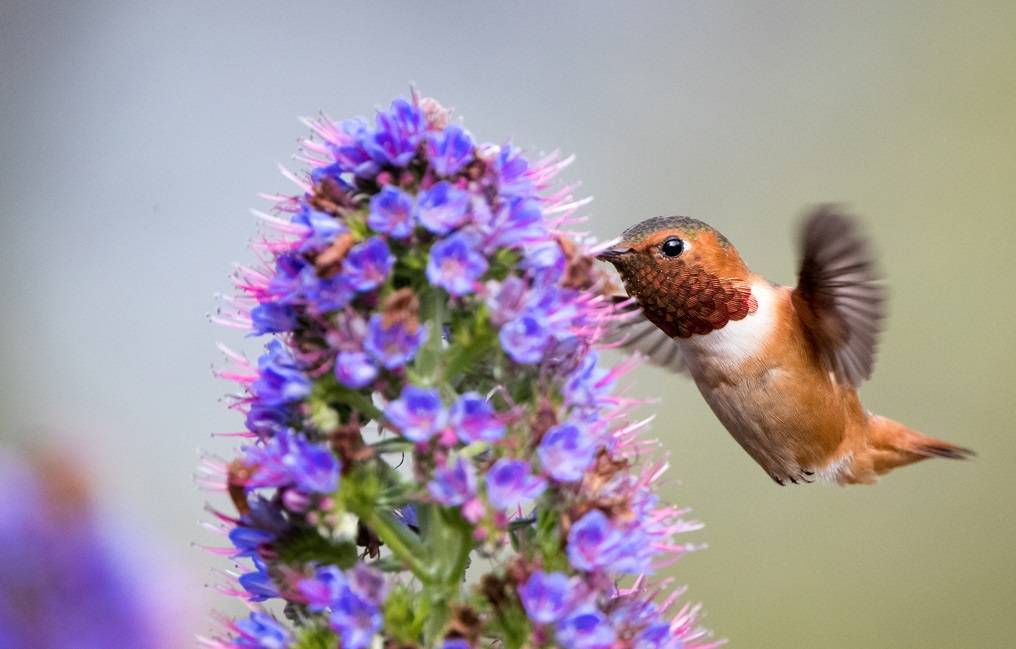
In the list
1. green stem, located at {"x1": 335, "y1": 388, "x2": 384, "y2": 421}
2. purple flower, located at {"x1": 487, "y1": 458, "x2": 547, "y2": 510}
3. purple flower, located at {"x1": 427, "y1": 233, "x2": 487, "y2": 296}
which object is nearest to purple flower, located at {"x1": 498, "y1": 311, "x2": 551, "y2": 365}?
purple flower, located at {"x1": 427, "y1": 233, "x2": 487, "y2": 296}

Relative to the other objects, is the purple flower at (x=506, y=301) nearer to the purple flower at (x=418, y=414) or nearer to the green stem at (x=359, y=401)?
the purple flower at (x=418, y=414)

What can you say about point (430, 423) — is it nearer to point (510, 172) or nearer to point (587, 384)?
point (587, 384)

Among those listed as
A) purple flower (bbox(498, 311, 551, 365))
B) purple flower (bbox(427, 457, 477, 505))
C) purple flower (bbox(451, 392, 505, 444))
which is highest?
purple flower (bbox(498, 311, 551, 365))

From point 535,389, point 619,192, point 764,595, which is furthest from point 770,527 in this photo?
point 535,389

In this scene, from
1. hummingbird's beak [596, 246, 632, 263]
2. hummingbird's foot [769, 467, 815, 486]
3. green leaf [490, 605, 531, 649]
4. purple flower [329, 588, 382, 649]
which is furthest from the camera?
hummingbird's foot [769, 467, 815, 486]

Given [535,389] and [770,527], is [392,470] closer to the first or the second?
[535,389]

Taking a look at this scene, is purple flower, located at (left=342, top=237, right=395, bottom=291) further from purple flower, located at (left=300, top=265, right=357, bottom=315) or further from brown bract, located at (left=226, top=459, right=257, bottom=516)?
brown bract, located at (left=226, top=459, right=257, bottom=516)

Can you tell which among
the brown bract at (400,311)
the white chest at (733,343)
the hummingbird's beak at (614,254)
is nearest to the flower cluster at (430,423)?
the brown bract at (400,311)

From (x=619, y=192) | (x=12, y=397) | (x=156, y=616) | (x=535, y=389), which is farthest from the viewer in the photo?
(x=619, y=192)
